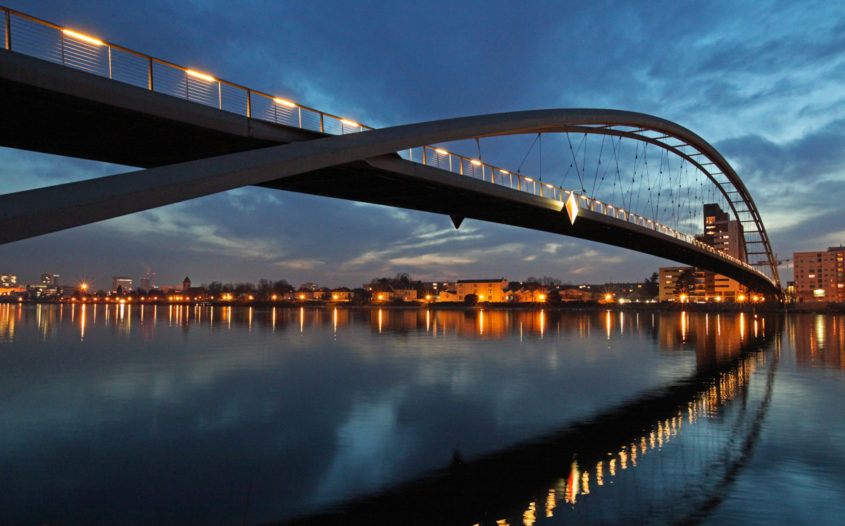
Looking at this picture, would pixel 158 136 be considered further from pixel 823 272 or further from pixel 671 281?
pixel 823 272

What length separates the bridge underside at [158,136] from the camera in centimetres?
1388

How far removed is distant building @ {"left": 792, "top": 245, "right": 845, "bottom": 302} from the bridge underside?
616 ft

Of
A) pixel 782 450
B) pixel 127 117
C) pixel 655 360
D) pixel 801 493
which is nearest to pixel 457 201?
pixel 655 360

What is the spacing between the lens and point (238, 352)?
102ft

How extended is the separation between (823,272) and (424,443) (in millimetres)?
213308

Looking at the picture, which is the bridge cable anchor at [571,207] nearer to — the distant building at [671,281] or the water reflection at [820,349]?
the water reflection at [820,349]

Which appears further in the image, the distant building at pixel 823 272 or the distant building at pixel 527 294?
the distant building at pixel 823 272

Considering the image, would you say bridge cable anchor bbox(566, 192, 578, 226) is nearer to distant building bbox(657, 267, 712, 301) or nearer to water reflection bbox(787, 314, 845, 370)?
water reflection bbox(787, 314, 845, 370)

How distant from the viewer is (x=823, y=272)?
181000mm

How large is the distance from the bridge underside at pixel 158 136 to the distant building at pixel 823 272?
188 meters

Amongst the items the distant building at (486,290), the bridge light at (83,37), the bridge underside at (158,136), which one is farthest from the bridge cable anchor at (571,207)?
the distant building at (486,290)

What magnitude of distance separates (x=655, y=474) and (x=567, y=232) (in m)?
34.4

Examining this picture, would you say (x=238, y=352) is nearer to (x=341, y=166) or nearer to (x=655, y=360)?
(x=341, y=166)

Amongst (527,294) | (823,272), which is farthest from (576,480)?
(823,272)
